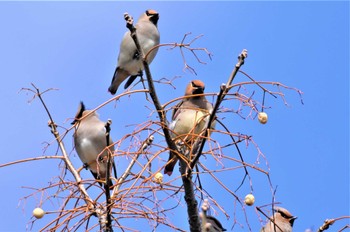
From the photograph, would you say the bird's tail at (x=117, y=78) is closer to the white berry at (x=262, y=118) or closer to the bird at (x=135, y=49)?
the bird at (x=135, y=49)

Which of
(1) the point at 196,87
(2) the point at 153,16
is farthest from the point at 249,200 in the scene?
(2) the point at 153,16

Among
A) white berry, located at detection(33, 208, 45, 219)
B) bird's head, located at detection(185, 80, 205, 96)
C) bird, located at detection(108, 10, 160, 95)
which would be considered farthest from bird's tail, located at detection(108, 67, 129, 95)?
white berry, located at detection(33, 208, 45, 219)

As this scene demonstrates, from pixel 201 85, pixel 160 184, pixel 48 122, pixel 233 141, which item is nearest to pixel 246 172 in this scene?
pixel 233 141

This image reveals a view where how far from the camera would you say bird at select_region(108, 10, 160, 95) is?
276 inches

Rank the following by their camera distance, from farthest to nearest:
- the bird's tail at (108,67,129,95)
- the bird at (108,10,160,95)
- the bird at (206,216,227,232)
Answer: the bird's tail at (108,67,129,95) < the bird at (108,10,160,95) < the bird at (206,216,227,232)

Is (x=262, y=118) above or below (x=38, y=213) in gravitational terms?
above

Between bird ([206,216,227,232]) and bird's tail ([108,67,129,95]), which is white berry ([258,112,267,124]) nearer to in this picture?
bird ([206,216,227,232])

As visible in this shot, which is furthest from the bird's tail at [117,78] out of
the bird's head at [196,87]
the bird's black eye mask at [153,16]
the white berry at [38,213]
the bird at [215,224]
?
the white berry at [38,213]

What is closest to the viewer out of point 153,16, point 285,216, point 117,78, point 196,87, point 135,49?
point 196,87

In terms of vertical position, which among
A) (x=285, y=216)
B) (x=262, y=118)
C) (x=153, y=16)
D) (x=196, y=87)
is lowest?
(x=262, y=118)

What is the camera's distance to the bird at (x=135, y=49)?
7012 millimetres

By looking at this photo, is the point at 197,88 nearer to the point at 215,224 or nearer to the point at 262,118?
the point at 215,224

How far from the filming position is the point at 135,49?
7086 millimetres

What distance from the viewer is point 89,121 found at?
6508 mm
